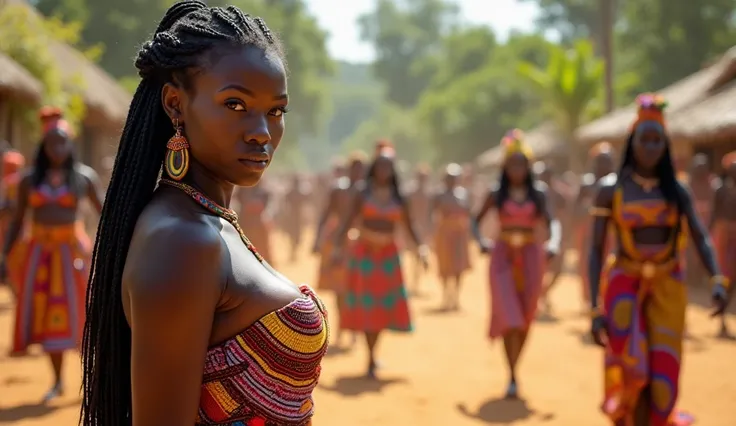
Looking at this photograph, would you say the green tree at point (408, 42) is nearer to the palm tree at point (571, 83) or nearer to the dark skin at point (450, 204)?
the palm tree at point (571, 83)

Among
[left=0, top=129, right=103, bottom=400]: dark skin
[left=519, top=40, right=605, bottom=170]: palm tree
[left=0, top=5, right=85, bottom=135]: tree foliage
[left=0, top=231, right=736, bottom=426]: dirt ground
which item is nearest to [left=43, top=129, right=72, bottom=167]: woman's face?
[left=0, top=129, right=103, bottom=400]: dark skin

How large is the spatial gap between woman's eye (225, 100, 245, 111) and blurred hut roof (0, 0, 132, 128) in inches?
619

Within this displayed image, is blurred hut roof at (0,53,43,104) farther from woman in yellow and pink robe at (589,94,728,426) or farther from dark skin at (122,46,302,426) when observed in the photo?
dark skin at (122,46,302,426)

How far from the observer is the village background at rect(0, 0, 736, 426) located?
22.0 ft

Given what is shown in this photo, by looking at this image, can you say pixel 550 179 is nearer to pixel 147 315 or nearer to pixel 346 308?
pixel 346 308

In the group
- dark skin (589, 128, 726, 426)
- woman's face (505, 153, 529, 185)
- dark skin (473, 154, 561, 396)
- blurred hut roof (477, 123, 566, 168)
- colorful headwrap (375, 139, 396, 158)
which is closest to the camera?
dark skin (589, 128, 726, 426)

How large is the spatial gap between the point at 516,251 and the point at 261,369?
540 cm

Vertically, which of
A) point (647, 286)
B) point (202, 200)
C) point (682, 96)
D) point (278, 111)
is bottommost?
point (647, 286)

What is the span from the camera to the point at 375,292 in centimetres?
768

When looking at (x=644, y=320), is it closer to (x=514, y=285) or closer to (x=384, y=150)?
(x=514, y=285)

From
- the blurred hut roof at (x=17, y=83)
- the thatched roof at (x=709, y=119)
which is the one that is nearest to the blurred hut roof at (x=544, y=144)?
the thatched roof at (x=709, y=119)

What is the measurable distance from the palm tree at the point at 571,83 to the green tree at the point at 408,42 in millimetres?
46927

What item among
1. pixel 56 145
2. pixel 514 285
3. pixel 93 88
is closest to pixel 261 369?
pixel 56 145

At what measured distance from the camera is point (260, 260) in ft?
5.90
